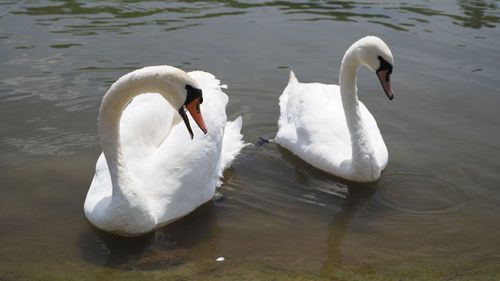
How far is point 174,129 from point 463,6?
31.9ft

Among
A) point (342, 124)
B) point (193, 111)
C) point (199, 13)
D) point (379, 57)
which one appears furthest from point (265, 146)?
point (199, 13)

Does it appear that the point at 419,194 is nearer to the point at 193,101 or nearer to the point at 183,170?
the point at 183,170

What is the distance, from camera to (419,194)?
7.95 metres

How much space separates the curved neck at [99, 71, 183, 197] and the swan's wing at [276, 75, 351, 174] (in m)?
2.48

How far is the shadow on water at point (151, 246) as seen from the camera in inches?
252

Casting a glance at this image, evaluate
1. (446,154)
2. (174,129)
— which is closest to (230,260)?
(174,129)

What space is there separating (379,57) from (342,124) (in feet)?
3.48

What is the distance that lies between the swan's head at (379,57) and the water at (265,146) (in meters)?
1.08

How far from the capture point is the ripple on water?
7.65m

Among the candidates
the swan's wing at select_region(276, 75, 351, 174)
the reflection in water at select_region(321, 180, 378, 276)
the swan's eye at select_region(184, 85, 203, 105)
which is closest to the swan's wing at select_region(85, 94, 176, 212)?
the swan's eye at select_region(184, 85, 203, 105)

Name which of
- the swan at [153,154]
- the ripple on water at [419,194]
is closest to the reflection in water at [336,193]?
the ripple on water at [419,194]

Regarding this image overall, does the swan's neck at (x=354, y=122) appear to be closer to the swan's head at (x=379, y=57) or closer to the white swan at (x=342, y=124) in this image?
the white swan at (x=342, y=124)

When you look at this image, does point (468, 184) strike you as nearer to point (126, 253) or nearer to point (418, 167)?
point (418, 167)

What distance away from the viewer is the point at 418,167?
8.59 metres
